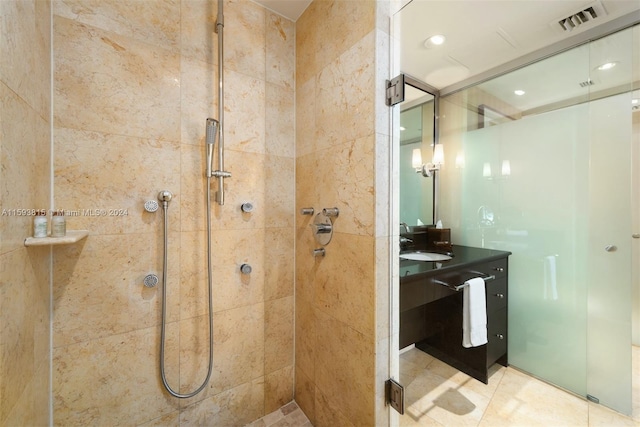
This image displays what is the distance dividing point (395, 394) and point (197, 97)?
169 cm

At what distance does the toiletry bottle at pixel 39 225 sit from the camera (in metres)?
0.81

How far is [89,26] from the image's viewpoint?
1018 mm

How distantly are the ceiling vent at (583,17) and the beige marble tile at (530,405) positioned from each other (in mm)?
1730

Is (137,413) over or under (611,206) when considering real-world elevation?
under

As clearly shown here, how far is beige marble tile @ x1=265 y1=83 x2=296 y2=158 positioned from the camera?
1457 millimetres

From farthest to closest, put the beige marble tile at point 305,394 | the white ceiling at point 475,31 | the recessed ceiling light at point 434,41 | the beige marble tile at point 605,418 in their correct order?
the beige marble tile at point 305,394 → the recessed ceiling light at point 434,41 → the white ceiling at point 475,31 → the beige marble tile at point 605,418

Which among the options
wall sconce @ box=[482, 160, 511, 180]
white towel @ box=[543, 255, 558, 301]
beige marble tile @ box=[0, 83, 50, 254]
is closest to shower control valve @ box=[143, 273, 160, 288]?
beige marble tile @ box=[0, 83, 50, 254]

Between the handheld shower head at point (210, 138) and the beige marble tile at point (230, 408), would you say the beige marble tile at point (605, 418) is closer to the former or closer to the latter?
the beige marble tile at point (230, 408)

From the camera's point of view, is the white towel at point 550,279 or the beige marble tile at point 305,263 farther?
the beige marble tile at point 305,263

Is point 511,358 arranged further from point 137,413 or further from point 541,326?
point 137,413

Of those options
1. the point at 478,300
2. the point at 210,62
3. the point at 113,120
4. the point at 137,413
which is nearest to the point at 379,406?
the point at 478,300

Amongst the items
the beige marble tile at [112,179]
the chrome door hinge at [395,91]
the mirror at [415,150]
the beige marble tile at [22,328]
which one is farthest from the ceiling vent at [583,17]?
the beige marble tile at [22,328]

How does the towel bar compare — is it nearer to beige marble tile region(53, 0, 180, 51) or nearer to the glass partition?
the glass partition

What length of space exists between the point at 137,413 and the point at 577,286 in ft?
7.17
